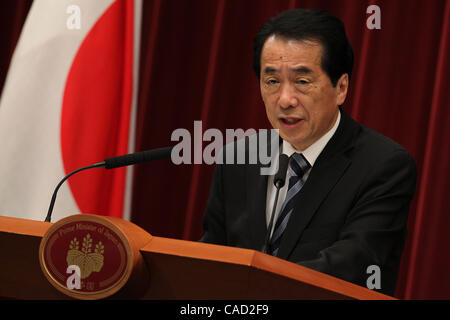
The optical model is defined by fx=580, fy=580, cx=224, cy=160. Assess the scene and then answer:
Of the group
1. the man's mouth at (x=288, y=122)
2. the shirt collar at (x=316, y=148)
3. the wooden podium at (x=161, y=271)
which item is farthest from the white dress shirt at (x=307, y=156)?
the wooden podium at (x=161, y=271)

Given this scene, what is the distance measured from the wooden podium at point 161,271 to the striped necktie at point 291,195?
24.1 inches

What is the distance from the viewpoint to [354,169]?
143cm

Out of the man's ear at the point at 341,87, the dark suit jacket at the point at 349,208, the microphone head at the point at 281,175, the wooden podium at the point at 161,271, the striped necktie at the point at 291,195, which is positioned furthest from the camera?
the man's ear at the point at 341,87

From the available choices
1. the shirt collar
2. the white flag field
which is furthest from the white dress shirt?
the white flag field

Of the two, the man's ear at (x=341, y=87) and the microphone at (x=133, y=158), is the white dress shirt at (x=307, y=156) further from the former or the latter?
the microphone at (x=133, y=158)

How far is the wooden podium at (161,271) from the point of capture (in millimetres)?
736

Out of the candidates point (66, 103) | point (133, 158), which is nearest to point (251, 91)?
point (66, 103)

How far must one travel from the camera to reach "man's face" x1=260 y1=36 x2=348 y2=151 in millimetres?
1386

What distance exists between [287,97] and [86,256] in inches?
29.3

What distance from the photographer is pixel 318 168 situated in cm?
144

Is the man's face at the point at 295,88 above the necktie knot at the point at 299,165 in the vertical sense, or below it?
above

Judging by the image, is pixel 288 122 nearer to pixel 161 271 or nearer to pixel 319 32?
pixel 319 32

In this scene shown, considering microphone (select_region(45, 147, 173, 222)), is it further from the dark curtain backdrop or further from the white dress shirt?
the dark curtain backdrop
